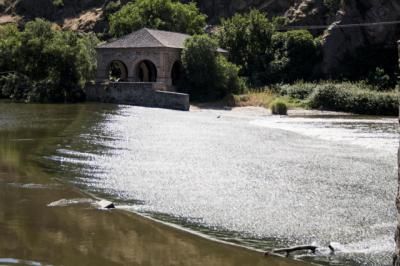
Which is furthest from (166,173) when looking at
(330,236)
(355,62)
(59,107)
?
(355,62)

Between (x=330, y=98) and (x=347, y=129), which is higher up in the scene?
(x=330, y=98)

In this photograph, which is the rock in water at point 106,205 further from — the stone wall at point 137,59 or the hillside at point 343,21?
the hillside at point 343,21

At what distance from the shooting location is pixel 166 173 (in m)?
22.6

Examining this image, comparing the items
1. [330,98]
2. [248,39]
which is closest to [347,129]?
[330,98]

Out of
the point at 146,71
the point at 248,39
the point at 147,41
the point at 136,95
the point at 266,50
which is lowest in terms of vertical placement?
the point at 136,95

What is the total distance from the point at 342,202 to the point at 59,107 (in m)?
39.4

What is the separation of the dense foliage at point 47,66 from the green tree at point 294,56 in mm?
19196

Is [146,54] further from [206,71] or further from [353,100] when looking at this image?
[353,100]

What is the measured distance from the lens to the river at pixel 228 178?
15.0m

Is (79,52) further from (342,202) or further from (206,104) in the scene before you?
(342,202)

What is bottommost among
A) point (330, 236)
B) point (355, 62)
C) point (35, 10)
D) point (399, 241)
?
point (330, 236)

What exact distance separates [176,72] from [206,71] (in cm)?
755

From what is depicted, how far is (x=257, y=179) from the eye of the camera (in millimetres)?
21484

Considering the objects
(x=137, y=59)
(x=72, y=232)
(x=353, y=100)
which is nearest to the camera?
(x=72, y=232)
